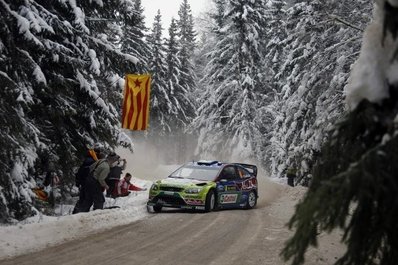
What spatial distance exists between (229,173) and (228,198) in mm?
1063

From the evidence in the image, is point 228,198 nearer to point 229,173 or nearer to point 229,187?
point 229,187

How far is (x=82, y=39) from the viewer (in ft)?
45.8

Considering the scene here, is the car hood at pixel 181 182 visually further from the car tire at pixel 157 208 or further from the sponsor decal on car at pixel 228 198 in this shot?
the sponsor decal on car at pixel 228 198

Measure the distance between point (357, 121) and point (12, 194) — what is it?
860cm

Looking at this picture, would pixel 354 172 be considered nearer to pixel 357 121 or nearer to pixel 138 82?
pixel 357 121

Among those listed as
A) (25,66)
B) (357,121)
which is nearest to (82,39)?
(25,66)

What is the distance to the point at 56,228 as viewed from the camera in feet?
35.3

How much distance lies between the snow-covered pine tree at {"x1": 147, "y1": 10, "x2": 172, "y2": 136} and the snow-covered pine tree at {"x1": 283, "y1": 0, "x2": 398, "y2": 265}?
47.0 metres

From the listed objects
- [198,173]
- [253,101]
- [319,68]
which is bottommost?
[198,173]

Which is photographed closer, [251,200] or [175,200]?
[175,200]

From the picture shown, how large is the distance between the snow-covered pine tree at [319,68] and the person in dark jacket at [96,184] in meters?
5.74

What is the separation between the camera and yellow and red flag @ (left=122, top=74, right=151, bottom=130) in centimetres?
1486

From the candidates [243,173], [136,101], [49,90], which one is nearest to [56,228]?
[49,90]

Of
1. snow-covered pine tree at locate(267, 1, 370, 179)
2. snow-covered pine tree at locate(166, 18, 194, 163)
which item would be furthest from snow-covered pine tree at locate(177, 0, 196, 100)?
snow-covered pine tree at locate(267, 1, 370, 179)
